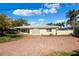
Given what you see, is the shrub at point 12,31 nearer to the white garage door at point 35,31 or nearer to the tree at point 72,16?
the white garage door at point 35,31

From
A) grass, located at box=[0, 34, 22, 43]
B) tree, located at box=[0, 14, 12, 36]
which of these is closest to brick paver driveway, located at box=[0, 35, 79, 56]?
grass, located at box=[0, 34, 22, 43]

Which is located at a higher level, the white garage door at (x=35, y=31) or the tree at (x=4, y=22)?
the tree at (x=4, y=22)

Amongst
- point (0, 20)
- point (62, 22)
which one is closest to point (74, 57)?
point (62, 22)

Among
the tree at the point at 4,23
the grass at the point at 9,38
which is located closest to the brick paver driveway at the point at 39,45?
the grass at the point at 9,38

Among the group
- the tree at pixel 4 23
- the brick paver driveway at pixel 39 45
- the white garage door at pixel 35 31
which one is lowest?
the brick paver driveway at pixel 39 45

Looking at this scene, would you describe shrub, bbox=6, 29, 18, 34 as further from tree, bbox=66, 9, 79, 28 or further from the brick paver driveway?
tree, bbox=66, 9, 79, 28

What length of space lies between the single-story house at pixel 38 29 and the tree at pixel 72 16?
0.21 metres

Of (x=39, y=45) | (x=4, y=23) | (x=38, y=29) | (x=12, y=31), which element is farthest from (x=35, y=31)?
(x=4, y=23)

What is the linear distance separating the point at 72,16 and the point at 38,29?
0.50 metres

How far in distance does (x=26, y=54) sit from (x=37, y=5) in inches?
27.0

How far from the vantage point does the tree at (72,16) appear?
332 inches

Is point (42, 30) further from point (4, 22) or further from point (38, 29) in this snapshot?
point (4, 22)

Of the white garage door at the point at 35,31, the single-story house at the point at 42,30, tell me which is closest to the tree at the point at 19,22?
the single-story house at the point at 42,30

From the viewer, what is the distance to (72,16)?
8.48 meters
